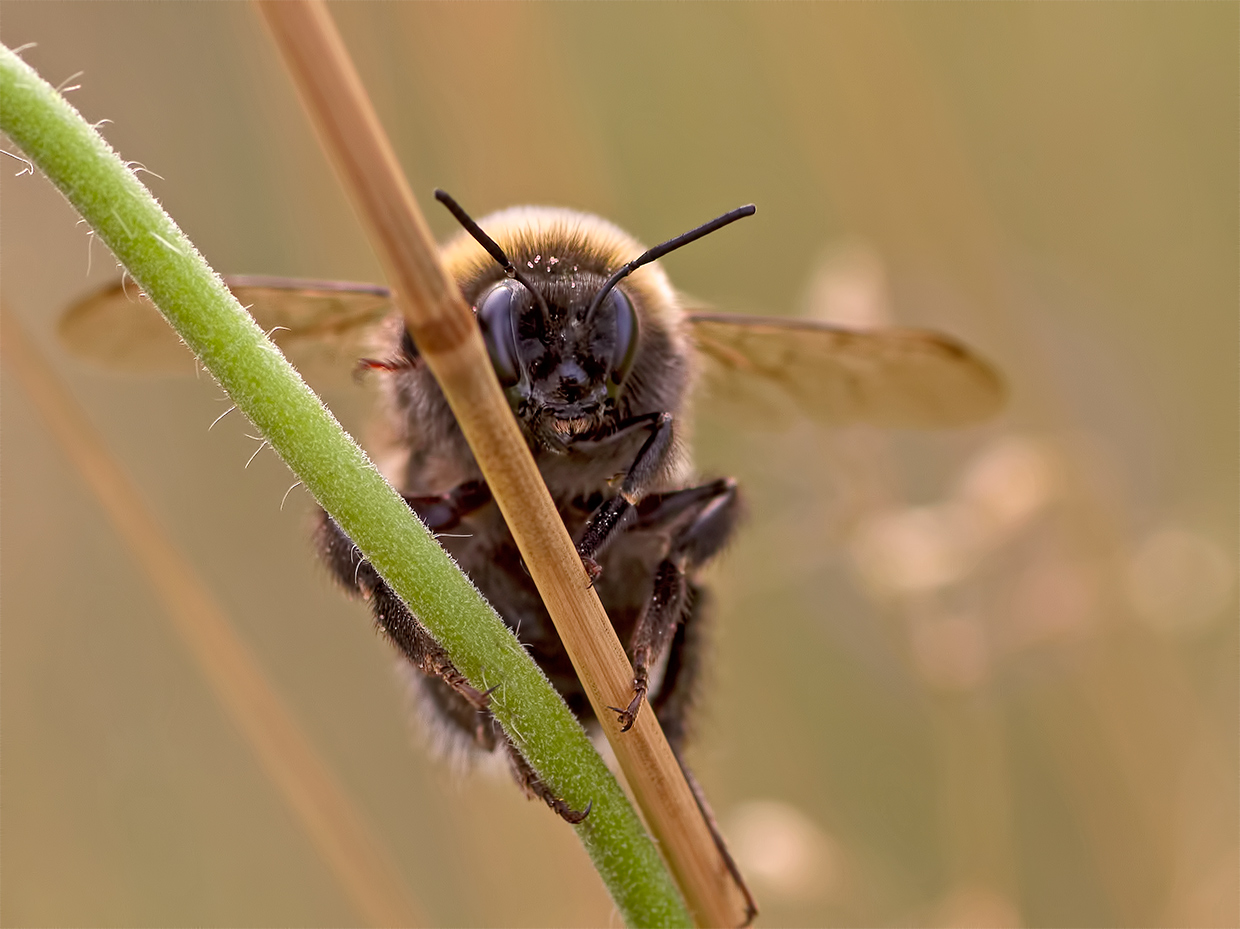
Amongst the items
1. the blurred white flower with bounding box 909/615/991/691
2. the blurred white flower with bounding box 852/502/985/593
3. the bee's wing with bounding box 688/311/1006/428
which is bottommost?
the blurred white flower with bounding box 909/615/991/691

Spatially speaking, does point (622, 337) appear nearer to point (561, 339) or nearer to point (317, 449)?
point (561, 339)

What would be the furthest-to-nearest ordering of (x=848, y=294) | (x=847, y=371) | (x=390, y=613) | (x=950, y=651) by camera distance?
1. (x=950, y=651)
2. (x=848, y=294)
3. (x=847, y=371)
4. (x=390, y=613)

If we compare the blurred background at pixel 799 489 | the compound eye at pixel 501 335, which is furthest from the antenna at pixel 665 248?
the blurred background at pixel 799 489

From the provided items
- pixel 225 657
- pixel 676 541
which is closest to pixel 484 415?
pixel 676 541

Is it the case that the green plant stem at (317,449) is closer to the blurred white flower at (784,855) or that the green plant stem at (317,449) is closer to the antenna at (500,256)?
the antenna at (500,256)

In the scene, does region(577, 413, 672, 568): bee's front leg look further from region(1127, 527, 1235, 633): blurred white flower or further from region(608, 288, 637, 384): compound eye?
region(1127, 527, 1235, 633): blurred white flower

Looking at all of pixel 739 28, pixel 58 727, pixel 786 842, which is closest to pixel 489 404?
pixel 786 842

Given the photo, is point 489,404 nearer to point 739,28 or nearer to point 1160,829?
point 1160,829

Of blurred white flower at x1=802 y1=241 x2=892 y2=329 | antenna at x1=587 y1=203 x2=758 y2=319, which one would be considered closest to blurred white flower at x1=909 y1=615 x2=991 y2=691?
blurred white flower at x1=802 y1=241 x2=892 y2=329
